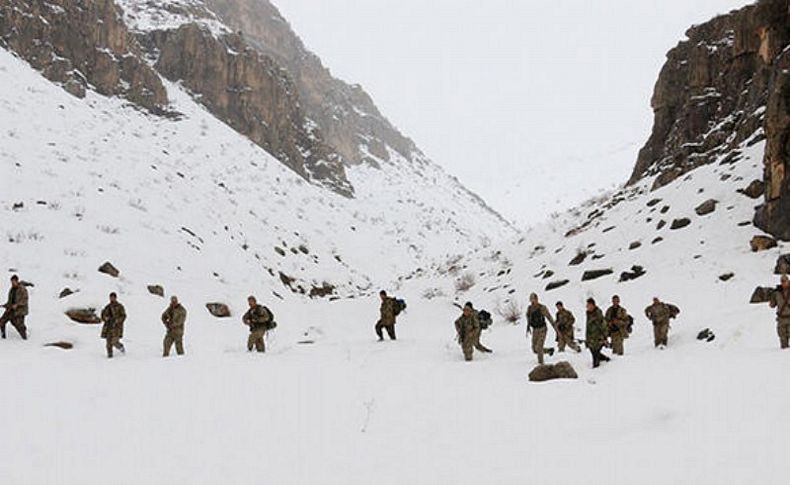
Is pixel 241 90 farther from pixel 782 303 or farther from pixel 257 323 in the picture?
pixel 782 303

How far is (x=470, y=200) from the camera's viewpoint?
67188mm

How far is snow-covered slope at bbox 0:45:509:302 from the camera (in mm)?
18141

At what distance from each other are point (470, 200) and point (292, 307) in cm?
4858

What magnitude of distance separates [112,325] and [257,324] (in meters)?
2.96

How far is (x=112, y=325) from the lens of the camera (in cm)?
1255

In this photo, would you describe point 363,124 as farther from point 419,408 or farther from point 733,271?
point 419,408

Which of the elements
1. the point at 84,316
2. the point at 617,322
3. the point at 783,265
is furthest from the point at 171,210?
the point at 783,265

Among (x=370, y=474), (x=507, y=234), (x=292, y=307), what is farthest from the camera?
(x=507, y=234)

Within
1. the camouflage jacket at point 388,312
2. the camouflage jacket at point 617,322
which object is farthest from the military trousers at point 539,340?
the camouflage jacket at point 388,312

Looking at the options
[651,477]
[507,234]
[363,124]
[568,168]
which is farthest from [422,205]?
[568,168]

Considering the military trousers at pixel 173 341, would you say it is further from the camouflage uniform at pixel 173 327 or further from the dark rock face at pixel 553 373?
A: the dark rock face at pixel 553 373

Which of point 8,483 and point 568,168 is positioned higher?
point 568,168

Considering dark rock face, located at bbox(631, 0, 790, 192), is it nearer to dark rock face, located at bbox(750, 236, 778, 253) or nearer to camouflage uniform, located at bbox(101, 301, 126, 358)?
dark rock face, located at bbox(750, 236, 778, 253)

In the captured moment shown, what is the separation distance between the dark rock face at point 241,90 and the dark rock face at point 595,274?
3101cm
